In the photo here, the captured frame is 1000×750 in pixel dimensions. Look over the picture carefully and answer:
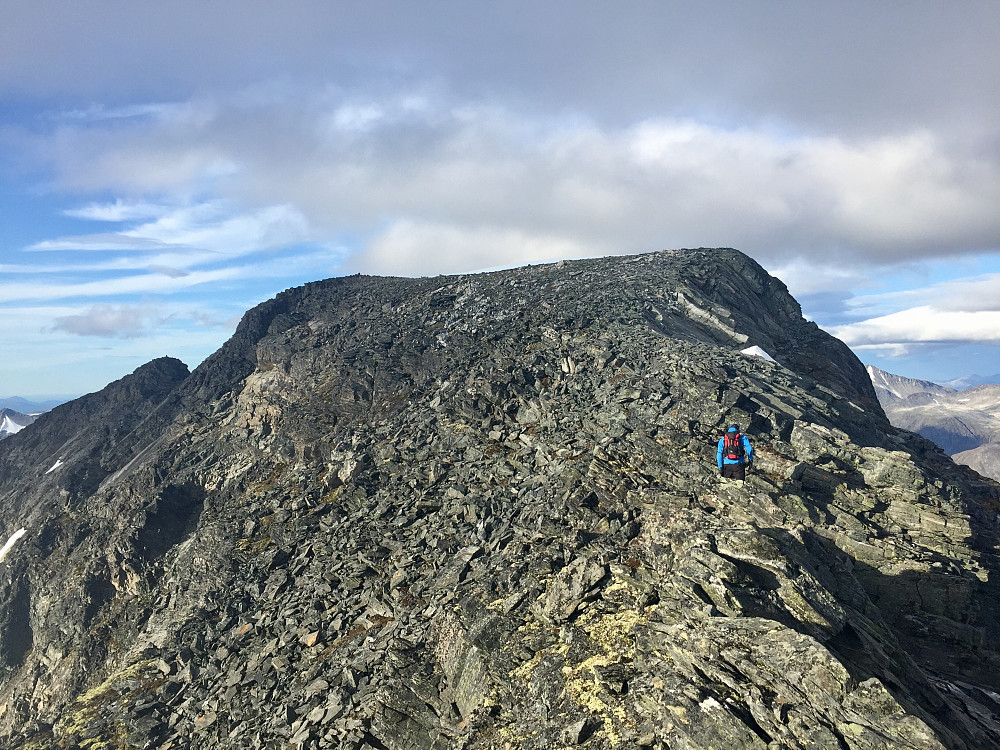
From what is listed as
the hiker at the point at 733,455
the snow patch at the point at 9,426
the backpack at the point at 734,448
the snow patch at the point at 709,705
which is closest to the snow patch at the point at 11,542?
the snow patch at the point at 709,705

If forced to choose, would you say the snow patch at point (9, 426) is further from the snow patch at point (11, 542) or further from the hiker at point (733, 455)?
the hiker at point (733, 455)

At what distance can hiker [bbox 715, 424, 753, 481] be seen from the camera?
24.0 meters

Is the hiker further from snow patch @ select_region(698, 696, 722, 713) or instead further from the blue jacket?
snow patch @ select_region(698, 696, 722, 713)

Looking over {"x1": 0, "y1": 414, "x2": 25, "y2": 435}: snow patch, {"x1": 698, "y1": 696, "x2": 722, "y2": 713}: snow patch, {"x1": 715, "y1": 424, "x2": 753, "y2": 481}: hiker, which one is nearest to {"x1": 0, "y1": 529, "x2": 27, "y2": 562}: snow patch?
{"x1": 698, "y1": 696, "x2": 722, "y2": 713}: snow patch

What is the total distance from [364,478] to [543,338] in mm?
16960

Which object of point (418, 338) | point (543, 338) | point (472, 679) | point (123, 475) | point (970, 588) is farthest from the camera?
point (418, 338)

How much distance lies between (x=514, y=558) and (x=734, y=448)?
35.3ft

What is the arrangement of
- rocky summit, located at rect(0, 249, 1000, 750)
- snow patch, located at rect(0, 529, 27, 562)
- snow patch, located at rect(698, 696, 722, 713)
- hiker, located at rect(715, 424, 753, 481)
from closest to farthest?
snow patch, located at rect(698, 696, 722, 713), rocky summit, located at rect(0, 249, 1000, 750), hiker, located at rect(715, 424, 753, 481), snow patch, located at rect(0, 529, 27, 562)

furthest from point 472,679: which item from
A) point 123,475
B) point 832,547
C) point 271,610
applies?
point 123,475

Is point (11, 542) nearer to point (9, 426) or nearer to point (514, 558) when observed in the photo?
point (514, 558)

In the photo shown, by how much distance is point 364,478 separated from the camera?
3206cm

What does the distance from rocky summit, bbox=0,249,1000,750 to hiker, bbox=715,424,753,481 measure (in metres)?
0.54

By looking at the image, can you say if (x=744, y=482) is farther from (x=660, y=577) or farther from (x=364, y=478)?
(x=364, y=478)

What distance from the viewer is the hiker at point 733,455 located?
78.8 feet
